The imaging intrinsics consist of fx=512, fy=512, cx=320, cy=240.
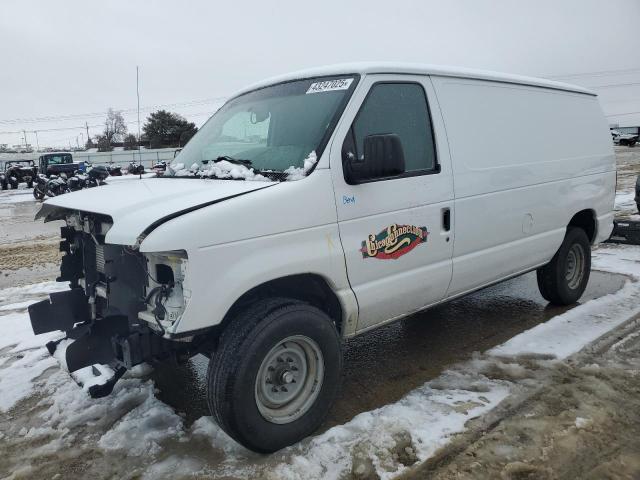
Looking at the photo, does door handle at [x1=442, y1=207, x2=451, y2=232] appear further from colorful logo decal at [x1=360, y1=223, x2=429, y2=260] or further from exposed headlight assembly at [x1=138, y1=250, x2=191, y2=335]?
exposed headlight assembly at [x1=138, y1=250, x2=191, y2=335]

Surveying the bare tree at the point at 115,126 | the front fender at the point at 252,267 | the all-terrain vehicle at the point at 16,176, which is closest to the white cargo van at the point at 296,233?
the front fender at the point at 252,267

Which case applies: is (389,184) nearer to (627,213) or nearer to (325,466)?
(325,466)

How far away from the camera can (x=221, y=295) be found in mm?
2680

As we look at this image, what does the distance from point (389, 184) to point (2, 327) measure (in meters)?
4.51

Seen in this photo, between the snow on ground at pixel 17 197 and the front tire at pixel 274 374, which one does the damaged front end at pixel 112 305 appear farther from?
the snow on ground at pixel 17 197

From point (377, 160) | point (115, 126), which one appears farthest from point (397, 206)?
point (115, 126)

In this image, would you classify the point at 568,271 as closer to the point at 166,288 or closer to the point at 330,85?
the point at 330,85

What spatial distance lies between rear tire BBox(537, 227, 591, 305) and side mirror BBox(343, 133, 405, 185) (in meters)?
2.96

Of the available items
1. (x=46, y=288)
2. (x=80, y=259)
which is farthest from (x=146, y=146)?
(x=80, y=259)

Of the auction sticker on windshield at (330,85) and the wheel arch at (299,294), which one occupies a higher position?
the auction sticker on windshield at (330,85)

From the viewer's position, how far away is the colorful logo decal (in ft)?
10.9

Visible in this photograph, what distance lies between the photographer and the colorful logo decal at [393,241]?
3328mm

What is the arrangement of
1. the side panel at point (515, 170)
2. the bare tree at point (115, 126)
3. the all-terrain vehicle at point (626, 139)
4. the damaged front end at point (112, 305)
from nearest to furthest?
the damaged front end at point (112, 305), the side panel at point (515, 170), the all-terrain vehicle at point (626, 139), the bare tree at point (115, 126)

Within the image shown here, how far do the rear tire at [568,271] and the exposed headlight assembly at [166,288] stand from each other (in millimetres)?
4011
